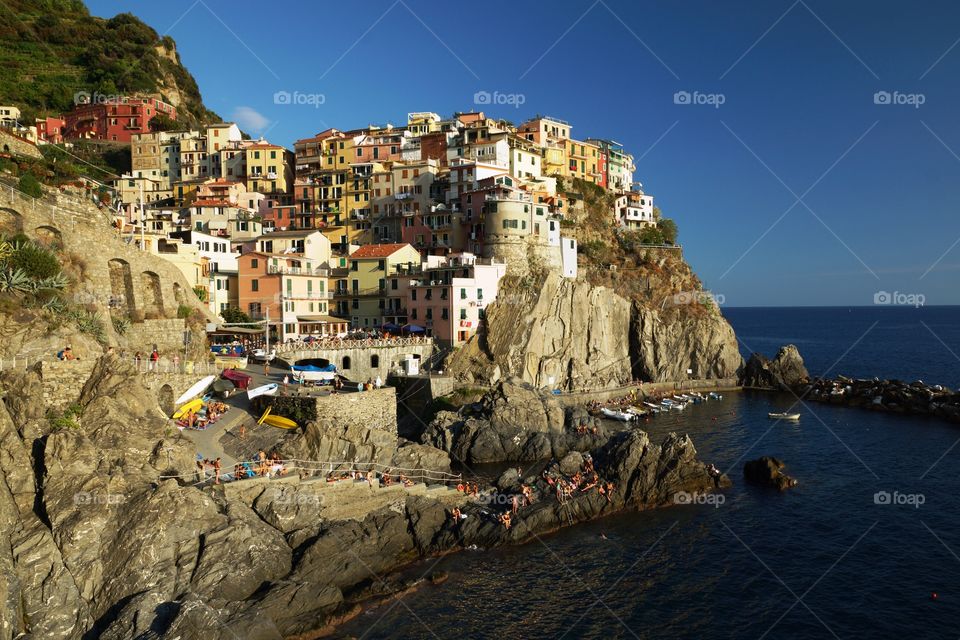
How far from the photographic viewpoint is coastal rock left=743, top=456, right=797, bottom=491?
39.2 meters

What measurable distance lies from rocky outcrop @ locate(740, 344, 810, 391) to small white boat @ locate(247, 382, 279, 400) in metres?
56.0

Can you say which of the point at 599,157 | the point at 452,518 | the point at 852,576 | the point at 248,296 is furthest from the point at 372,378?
the point at 599,157

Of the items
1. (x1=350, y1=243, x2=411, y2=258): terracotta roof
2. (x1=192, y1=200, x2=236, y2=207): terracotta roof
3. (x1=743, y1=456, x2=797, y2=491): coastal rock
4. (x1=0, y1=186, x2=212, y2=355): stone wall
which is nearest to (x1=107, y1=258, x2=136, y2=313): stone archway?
(x1=0, y1=186, x2=212, y2=355): stone wall

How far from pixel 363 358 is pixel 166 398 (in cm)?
1985

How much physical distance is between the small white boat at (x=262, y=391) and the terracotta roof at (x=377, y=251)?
2808 centimetres

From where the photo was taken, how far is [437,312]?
6050 centimetres

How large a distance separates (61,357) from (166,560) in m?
11.9

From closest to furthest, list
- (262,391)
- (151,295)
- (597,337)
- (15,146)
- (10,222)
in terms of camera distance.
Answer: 1. (10,222)
2. (262,391)
3. (151,295)
4. (15,146)
5. (597,337)

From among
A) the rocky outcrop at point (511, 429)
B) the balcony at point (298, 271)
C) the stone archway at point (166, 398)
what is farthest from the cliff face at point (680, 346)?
the stone archway at point (166, 398)

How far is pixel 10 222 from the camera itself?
1364 inches

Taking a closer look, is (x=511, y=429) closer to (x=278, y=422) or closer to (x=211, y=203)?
(x=278, y=422)

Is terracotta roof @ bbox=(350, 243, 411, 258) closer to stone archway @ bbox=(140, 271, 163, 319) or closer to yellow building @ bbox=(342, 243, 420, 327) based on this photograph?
yellow building @ bbox=(342, 243, 420, 327)

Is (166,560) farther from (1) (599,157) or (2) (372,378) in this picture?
(1) (599,157)

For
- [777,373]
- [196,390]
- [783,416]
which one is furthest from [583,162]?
[196,390]
